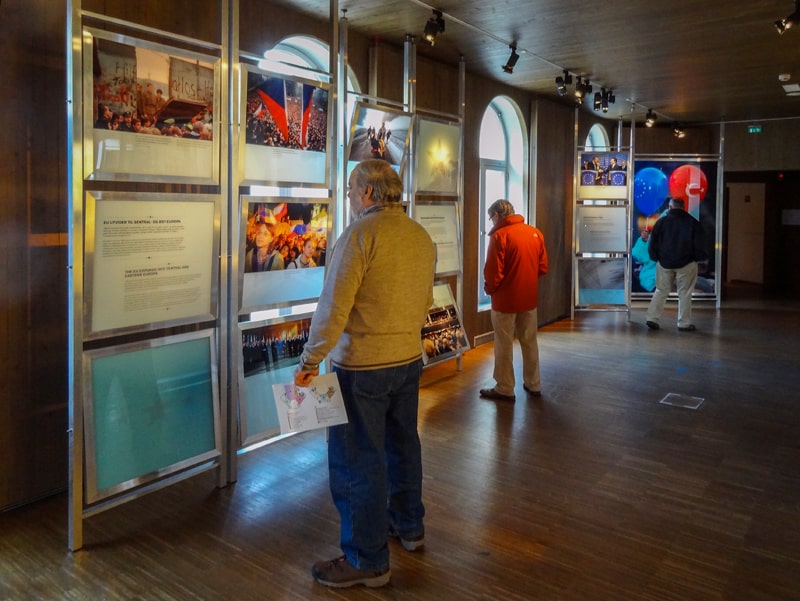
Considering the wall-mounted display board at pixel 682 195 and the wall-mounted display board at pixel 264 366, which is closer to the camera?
the wall-mounted display board at pixel 264 366

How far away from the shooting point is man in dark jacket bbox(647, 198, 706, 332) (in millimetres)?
8945

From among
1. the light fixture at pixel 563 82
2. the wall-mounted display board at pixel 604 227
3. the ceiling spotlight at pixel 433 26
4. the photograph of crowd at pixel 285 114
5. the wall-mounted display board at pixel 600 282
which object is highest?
the light fixture at pixel 563 82

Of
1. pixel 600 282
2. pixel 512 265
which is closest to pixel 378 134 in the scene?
pixel 512 265

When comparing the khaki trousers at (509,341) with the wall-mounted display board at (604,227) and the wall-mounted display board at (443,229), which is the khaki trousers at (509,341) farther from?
the wall-mounted display board at (604,227)

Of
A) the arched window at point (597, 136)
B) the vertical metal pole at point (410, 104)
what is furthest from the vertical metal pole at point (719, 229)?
the vertical metal pole at point (410, 104)

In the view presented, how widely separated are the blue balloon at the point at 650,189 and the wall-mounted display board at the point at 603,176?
1405 mm

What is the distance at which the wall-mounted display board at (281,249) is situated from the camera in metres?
3.89

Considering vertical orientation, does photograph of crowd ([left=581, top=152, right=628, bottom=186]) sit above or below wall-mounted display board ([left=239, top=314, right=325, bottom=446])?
above

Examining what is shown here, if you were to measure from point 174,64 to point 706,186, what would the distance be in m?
9.93

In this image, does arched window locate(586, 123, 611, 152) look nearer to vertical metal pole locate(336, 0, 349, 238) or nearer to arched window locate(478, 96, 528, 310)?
arched window locate(478, 96, 528, 310)

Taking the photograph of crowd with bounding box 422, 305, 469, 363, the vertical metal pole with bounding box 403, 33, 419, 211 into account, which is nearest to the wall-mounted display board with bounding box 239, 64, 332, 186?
the vertical metal pole with bounding box 403, 33, 419, 211

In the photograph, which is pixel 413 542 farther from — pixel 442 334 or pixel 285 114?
pixel 442 334

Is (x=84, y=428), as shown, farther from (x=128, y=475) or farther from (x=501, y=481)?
(x=501, y=481)

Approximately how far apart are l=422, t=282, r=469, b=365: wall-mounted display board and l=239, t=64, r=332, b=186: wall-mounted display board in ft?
7.29
